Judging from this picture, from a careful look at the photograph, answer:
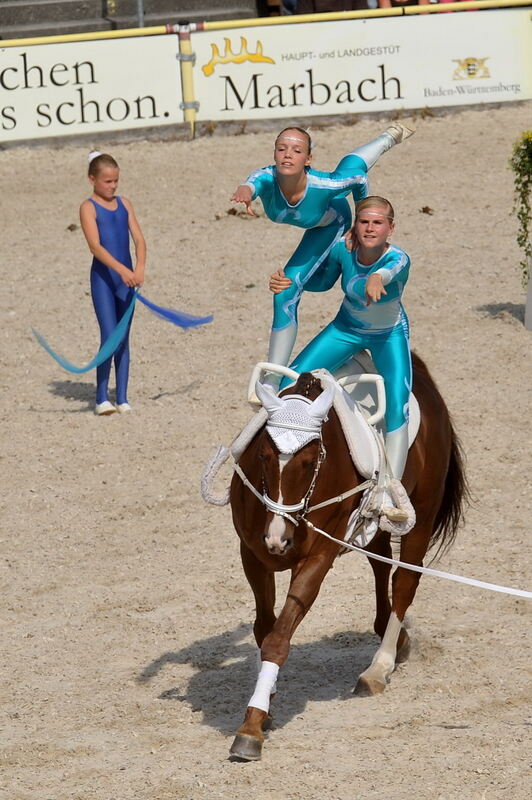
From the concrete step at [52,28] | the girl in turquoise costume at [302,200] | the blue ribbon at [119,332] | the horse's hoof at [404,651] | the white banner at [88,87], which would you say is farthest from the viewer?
the concrete step at [52,28]

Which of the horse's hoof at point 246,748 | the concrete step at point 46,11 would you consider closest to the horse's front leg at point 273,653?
the horse's hoof at point 246,748

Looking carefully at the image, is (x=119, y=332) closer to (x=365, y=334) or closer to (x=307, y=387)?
(x=365, y=334)

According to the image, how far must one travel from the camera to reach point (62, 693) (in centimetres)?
659

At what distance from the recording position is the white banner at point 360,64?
15.2 m

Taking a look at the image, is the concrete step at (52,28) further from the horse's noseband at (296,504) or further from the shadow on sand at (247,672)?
the horse's noseband at (296,504)

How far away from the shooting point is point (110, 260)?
10328 mm

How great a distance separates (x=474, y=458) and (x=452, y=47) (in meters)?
7.33

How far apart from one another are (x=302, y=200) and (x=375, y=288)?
67 centimetres

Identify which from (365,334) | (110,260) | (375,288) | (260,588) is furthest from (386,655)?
(110,260)

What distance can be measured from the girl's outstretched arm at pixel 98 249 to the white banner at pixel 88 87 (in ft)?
16.8

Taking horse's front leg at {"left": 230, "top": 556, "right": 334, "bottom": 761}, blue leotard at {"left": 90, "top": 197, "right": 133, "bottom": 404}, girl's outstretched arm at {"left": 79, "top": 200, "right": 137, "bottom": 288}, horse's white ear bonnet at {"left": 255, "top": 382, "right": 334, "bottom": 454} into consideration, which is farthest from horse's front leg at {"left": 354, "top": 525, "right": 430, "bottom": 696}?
blue leotard at {"left": 90, "top": 197, "right": 133, "bottom": 404}

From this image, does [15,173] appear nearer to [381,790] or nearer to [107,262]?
[107,262]

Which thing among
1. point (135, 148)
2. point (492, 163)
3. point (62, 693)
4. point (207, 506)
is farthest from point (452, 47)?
point (62, 693)

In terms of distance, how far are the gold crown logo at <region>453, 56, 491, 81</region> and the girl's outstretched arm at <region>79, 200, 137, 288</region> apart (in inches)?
263
